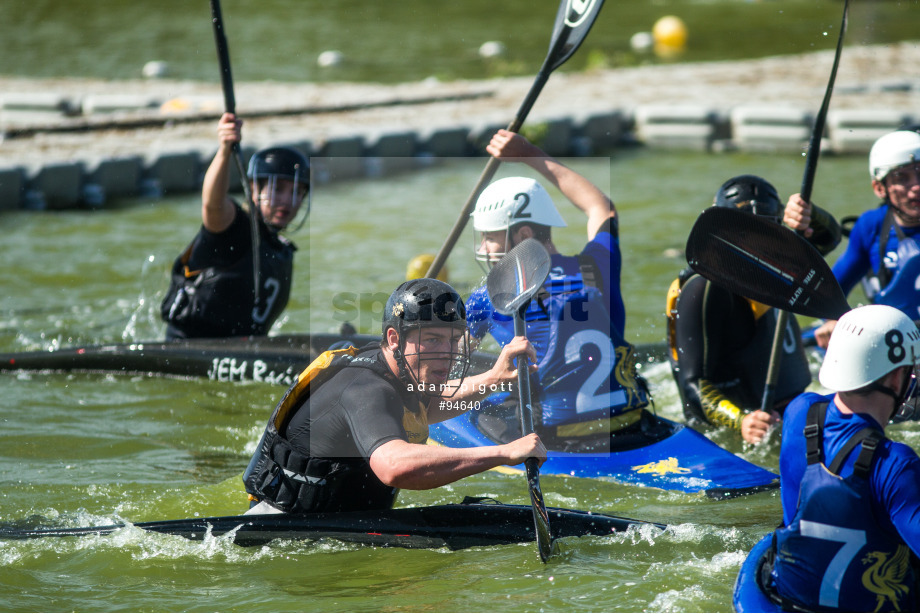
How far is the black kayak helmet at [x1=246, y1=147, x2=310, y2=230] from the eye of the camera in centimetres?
579

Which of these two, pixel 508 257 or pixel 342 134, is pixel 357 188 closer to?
pixel 342 134

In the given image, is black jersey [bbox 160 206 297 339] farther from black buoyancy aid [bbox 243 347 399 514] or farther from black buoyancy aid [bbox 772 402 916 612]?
black buoyancy aid [bbox 772 402 916 612]

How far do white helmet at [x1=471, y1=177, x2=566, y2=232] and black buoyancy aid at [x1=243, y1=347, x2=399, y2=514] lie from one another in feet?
3.55

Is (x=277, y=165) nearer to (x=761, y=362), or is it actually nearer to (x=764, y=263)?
(x=761, y=362)

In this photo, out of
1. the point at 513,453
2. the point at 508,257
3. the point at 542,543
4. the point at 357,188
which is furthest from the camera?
the point at 357,188

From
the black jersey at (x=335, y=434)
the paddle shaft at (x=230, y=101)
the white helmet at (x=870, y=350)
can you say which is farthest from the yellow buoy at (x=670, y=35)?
the white helmet at (x=870, y=350)

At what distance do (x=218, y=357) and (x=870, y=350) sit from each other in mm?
4333

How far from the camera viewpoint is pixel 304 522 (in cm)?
360

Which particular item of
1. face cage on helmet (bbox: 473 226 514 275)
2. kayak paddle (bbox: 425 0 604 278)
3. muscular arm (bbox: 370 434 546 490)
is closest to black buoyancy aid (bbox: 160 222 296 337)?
kayak paddle (bbox: 425 0 604 278)

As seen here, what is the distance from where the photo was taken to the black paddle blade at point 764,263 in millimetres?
3709

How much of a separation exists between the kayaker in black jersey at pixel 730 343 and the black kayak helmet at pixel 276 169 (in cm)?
223

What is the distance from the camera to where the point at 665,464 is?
4426 millimetres

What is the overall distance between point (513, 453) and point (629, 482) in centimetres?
134

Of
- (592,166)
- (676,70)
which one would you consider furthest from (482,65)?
(592,166)
